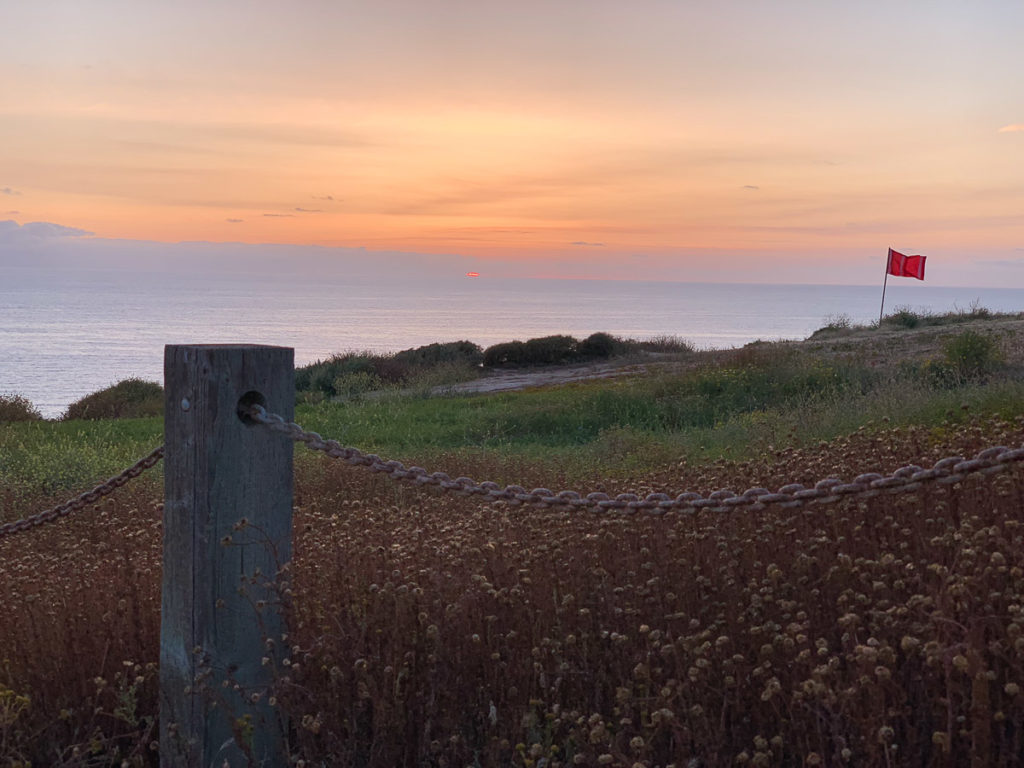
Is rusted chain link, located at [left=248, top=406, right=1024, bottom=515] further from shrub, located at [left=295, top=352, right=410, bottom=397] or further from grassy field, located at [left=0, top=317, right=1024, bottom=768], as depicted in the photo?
shrub, located at [left=295, top=352, right=410, bottom=397]

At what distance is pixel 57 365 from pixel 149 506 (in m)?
47.4

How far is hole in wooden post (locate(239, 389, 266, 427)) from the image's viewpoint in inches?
120

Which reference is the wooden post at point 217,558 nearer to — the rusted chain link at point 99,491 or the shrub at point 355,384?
the rusted chain link at point 99,491

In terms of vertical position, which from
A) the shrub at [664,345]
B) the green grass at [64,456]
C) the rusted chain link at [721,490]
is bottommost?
the green grass at [64,456]

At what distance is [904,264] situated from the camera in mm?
30047

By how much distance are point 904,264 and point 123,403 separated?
24558 mm

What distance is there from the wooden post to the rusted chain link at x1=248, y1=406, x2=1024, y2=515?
0.13 metres

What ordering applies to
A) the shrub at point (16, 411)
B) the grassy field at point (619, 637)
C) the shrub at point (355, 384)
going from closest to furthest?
the grassy field at point (619, 637)
the shrub at point (16, 411)
the shrub at point (355, 384)

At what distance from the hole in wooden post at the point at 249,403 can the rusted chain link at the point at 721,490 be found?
2 cm

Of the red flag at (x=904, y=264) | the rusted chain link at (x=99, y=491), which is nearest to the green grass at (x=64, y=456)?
the rusted chain link at (x=99, y=491)

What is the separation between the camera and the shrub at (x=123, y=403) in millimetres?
23812

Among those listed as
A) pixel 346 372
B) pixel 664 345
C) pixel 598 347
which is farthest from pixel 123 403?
pixel 664 345

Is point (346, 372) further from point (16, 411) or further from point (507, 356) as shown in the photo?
point (16, 411)

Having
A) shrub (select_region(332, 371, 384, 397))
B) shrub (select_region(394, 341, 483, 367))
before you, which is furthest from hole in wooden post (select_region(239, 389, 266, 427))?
shrub (select_region(394, 341, 483, 367))
